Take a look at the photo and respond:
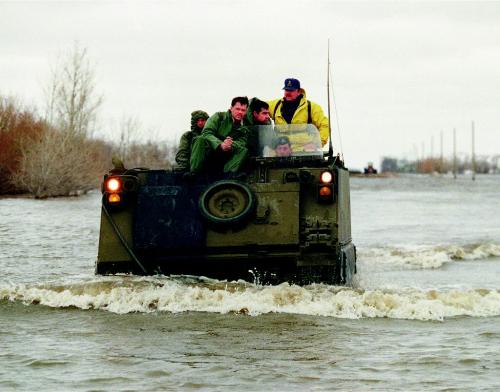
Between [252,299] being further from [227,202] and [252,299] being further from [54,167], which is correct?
[54,167]

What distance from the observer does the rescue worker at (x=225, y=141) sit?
34.7 feet

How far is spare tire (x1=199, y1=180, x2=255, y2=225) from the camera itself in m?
10.2

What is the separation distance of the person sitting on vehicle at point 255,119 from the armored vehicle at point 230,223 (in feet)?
1.00

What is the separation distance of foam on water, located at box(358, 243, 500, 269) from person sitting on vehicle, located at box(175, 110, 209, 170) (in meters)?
5.94

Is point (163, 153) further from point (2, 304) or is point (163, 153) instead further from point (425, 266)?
point (2, 304)

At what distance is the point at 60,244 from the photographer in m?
18.5

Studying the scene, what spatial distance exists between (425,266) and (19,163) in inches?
1251

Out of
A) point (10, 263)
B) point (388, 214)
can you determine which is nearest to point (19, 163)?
point (388, 214)

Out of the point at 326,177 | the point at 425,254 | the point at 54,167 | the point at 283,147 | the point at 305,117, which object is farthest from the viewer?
the point at 54,167

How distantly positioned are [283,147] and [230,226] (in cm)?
120

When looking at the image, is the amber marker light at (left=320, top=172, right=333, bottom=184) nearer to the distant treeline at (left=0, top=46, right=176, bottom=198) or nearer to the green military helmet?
the green military helmet

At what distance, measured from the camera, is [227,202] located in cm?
1033

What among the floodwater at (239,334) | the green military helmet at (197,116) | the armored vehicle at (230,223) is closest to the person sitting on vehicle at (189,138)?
the green military helmet at (197,116)

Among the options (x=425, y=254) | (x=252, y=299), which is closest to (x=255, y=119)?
(x=252, y=299)
